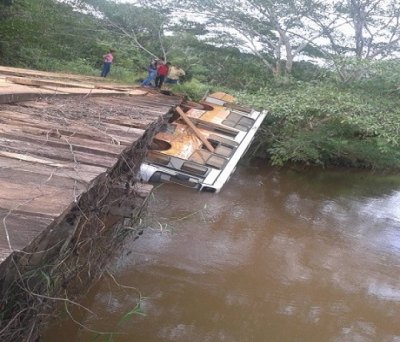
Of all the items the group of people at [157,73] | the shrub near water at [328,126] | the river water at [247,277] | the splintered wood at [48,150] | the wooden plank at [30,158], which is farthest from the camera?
the group of people at [157,73]

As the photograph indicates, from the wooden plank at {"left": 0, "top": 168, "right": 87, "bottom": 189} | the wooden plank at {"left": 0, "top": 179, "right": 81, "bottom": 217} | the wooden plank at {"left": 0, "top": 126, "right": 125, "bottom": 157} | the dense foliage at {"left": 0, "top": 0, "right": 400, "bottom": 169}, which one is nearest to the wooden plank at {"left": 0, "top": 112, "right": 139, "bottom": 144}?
the wooden plank at {"left": 0, "top": 126, "right": 125, "bottom": 157}

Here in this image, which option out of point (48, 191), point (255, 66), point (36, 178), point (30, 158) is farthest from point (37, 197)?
point (255, 66)

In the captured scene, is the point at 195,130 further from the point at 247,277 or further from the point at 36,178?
the point at 36,178

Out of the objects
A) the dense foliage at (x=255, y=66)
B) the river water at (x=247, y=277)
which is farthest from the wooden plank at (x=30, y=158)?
the dense foliage at (x=255, y=66)

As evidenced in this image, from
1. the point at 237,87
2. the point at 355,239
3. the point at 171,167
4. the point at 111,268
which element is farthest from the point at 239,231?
the point at 237,87

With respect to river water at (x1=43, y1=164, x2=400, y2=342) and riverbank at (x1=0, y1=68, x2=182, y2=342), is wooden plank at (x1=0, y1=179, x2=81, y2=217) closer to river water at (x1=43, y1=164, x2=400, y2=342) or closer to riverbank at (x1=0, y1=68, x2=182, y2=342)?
riverbank at (x1=0, y1=68, x2=182, y2=342)

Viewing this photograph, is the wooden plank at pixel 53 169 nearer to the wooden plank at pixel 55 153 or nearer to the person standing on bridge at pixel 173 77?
the wooden plank at pixel 55 153

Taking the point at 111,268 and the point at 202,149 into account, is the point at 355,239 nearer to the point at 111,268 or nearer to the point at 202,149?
the point at 202,149

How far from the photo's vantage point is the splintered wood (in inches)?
66.1

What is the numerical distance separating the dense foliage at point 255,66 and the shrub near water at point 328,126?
0.03 m

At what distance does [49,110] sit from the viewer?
4.07 metres

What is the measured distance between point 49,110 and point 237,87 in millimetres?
14829

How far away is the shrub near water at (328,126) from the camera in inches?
452

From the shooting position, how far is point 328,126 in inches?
581
